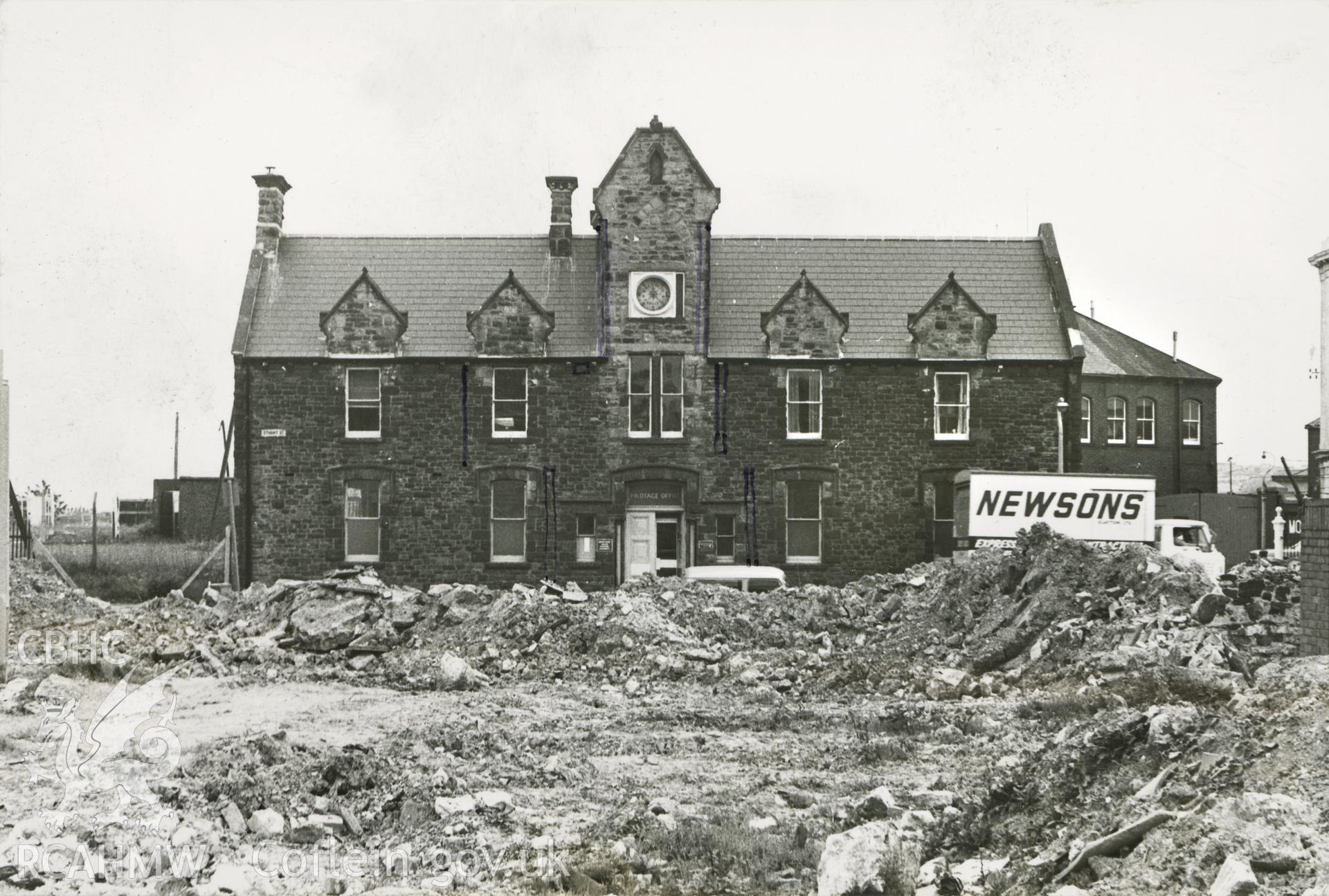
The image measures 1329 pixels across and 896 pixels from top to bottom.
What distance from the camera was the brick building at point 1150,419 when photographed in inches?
1841

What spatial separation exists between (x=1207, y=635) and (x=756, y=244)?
1875cm

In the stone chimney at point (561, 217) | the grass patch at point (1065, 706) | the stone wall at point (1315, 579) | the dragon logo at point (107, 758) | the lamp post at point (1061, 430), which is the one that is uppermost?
the stone chimney at point (561, 217)

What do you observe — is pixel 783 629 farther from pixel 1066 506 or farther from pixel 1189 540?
pixel 1189 540

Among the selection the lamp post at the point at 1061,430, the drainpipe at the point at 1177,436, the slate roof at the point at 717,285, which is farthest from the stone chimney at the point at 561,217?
the drainpipe at the point at 1177,436

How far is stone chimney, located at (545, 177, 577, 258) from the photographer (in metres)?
30.4

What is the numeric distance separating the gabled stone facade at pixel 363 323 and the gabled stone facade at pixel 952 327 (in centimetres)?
1272

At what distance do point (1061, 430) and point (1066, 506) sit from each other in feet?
11.3

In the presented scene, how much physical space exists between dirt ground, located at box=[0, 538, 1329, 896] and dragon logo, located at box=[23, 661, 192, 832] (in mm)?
78

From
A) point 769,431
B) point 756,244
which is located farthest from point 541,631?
point 756,244

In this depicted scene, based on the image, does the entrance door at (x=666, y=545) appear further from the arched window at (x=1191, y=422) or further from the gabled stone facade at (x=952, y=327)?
the arched window at (x=1191, y=422)

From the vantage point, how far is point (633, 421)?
28.4 m

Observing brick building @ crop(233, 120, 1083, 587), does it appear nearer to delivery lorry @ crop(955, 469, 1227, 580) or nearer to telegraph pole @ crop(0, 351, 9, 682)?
delivery lorry @ crop(955, 469, 1227, 580)

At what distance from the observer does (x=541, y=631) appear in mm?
19375

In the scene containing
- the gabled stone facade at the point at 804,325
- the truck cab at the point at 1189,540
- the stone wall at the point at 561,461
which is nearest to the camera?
the truck cab at the point at 1189,540
